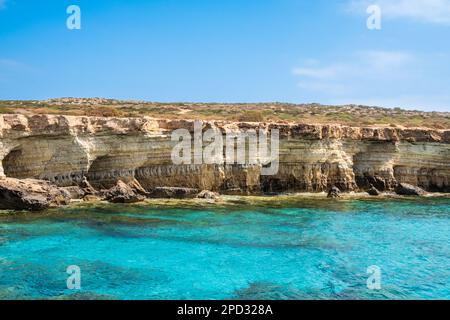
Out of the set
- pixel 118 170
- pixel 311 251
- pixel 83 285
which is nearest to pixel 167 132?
pixel 118 170

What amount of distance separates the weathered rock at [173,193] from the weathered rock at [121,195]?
1254mm

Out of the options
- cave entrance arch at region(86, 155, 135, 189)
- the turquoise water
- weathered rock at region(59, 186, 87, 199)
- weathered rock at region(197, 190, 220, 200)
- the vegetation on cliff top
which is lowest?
the turquoise water

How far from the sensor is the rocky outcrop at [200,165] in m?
29.4

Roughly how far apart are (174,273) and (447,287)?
27.1 ft

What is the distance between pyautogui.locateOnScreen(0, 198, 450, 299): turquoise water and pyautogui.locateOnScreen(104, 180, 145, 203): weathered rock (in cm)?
142

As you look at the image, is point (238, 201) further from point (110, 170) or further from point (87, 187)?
point (87, 187)

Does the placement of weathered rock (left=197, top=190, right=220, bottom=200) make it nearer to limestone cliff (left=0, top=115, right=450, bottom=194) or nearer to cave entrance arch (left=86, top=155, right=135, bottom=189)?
limestone cliff (left=0, top=115, right=450, bottom=194)

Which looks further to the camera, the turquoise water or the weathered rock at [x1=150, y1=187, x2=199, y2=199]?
the weathered rock at [x1=150, y1=187, x2=199, y2=199]

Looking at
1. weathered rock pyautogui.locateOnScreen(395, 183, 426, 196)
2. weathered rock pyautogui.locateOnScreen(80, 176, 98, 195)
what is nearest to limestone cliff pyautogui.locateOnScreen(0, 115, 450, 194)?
weathered rock pyautogui.locateOnScreen(80, 176, 98, 195)

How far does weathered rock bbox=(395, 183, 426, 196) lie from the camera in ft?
122

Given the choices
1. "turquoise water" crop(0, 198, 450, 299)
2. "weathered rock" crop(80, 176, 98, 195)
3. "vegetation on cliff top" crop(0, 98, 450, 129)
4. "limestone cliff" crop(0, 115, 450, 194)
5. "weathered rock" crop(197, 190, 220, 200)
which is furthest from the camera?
"vegetation on cliff top" crop(0, 98, 450, 129)

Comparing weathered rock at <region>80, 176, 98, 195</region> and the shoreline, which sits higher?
weathered rock at <region>80, 176, 98, 195</region>
